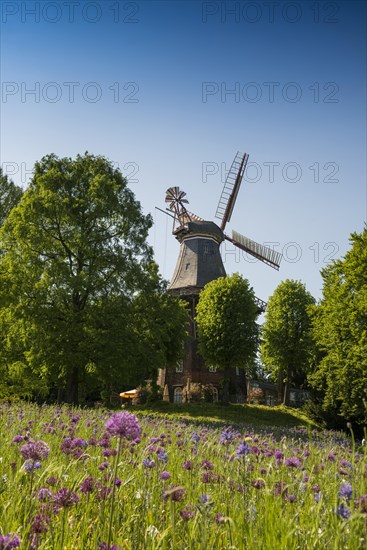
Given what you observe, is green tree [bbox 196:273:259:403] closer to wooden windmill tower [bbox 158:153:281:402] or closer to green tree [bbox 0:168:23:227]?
wooden windmill tower [bbox 158:153:281:402]

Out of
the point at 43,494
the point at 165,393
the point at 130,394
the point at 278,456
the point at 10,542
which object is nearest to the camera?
the point at 10,542

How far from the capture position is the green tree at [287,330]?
4525 cm

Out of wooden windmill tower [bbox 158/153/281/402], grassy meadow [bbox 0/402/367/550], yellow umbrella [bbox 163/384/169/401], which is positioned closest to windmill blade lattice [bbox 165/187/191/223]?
wooden windmill tower [bbox 158/153/281/402]

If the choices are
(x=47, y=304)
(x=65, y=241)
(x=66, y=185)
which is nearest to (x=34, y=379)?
(x=47, y=304)

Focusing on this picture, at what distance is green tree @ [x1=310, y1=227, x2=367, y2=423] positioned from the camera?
26703 millimetres

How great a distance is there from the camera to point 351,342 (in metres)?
28.0

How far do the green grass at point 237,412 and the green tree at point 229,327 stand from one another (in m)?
3.49

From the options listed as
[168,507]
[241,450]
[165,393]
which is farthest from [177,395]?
[168,507]

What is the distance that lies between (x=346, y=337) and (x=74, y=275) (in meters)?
17.1

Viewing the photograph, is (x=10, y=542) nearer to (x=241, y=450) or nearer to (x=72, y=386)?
(x=241, y=450)

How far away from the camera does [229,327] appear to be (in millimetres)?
39969

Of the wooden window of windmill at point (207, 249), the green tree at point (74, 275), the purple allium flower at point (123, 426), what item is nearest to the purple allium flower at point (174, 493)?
the purple allium flower at point (123, 426)

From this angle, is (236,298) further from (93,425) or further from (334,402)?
(93,425)

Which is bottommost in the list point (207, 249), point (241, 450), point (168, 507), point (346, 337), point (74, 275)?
point (168, 507)
